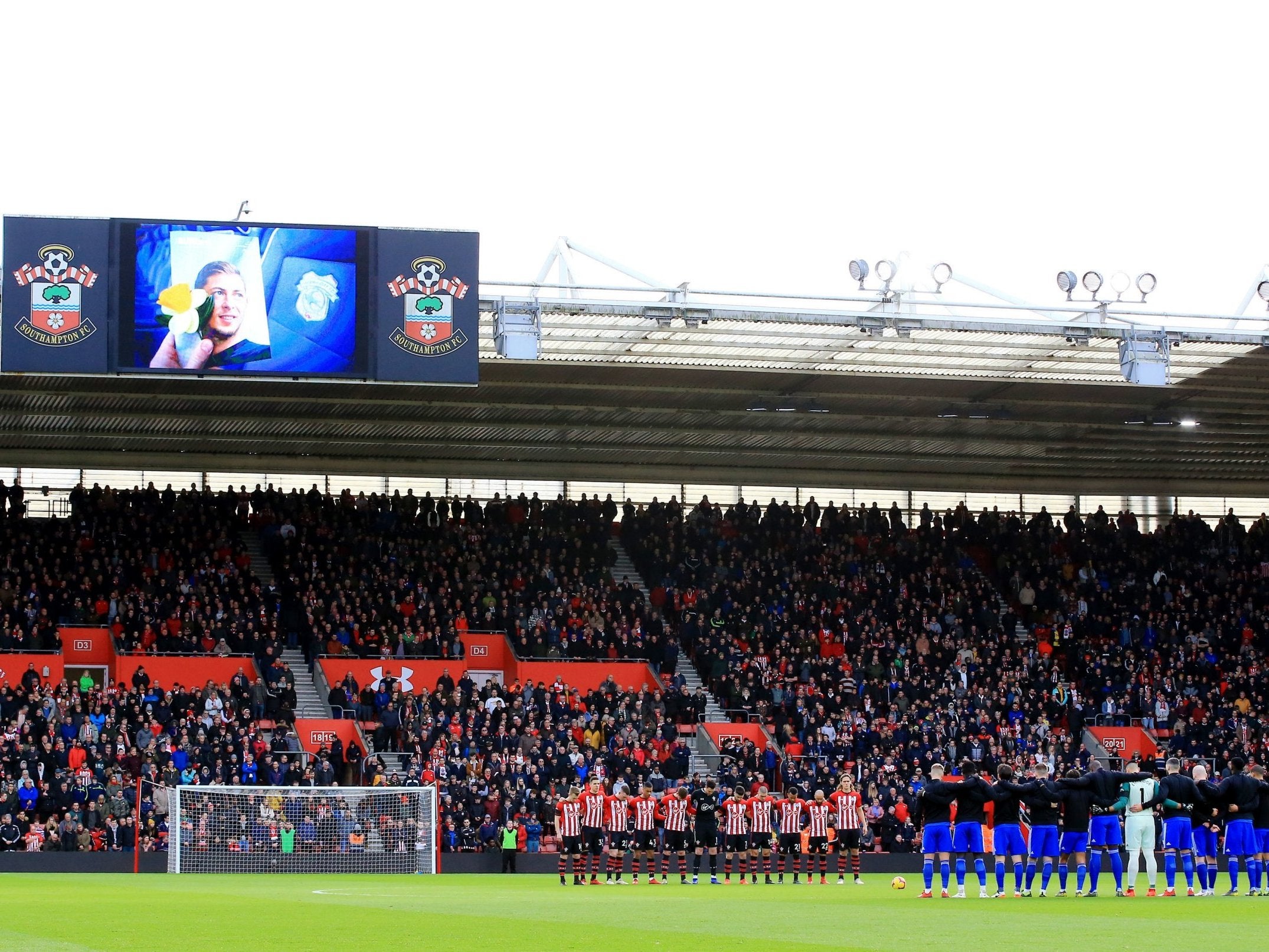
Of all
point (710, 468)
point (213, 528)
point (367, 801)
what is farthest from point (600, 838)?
point (710, 468)

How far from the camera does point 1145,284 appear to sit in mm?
35688

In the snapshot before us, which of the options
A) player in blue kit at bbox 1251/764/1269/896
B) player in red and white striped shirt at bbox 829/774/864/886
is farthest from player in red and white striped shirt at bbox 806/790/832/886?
player in blue kit at bbox 1251/764/1269/896

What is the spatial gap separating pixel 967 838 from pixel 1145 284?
686 inches

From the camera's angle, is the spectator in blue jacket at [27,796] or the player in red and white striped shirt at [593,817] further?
the spectator in blue jacket at [27,796]

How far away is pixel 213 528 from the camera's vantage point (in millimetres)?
43375

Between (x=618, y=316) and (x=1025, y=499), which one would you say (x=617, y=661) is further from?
(x=1025, y=499)

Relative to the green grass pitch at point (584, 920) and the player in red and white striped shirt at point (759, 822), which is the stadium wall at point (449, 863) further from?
the green grass pitch at point (584, 920)

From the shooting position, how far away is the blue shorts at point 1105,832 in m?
22.7

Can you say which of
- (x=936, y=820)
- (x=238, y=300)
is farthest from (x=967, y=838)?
(x=238, y=300)

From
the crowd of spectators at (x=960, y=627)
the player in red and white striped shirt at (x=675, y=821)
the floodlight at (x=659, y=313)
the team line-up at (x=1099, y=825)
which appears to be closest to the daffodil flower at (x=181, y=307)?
the floodlight at (x=659, y=313)

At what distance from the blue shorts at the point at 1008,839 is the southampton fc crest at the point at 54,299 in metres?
19.4

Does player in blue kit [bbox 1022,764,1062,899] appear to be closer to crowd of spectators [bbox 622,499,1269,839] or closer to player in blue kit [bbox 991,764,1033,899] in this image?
player in blue kit [bbox 991,764,1033,899]

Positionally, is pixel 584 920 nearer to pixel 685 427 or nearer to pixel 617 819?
pixel 617 819

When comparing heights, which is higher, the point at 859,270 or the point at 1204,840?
the point at 859,270
